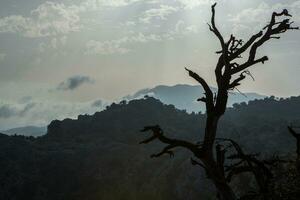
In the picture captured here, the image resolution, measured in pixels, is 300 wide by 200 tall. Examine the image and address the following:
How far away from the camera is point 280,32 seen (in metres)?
14.0

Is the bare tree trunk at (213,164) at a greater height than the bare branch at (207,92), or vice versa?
the bare branch at (207,92)

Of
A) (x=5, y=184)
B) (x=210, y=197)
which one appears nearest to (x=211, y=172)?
(x=210, y=197)

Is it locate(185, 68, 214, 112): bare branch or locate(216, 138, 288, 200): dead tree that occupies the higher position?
locate(185, 68, 214, 112): bare branch

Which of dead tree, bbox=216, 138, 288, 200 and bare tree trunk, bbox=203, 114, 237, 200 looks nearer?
bare tree trunk, bbox=203, 114, 237, 200

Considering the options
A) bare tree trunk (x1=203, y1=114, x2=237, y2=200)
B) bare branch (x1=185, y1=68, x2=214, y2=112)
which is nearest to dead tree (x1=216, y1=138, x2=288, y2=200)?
bare tree trunk (x1=203, y1=114, x2=237, y2=200)

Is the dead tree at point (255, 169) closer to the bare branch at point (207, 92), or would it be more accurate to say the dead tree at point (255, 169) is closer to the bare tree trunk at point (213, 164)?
the bare tree trunk at point (213, 164)

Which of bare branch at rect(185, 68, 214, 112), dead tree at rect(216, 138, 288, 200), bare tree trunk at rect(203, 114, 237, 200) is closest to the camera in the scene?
bare tree trunk at rect(203, 114, 237, 200)

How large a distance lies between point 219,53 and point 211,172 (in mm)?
3764

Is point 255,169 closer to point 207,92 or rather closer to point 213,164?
point 213,164

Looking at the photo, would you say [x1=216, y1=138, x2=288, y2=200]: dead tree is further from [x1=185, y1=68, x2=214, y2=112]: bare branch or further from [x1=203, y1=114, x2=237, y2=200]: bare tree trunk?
[x1=185, y1=68, x2=214, y2=112]: bare branch

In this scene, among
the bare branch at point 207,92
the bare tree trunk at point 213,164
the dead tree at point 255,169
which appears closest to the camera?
the bare tree trunk at point 213,164

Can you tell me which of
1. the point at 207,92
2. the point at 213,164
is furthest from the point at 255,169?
the point at 207,92

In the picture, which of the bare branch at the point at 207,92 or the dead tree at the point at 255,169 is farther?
the dead tree at the point at 255,169

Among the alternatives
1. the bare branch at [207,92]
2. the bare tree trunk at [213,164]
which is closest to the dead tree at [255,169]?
the bare tree trunk at [213,164]
